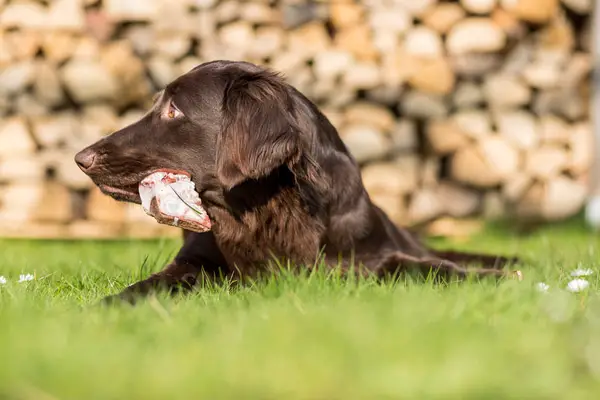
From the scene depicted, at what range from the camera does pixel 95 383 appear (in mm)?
1287

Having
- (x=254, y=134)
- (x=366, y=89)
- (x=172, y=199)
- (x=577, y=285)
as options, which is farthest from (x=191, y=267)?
(x=366, y=89)

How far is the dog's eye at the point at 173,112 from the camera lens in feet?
8.58

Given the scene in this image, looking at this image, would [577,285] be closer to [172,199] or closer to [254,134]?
[254,134]

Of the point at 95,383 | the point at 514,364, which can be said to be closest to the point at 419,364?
the point at 514,364

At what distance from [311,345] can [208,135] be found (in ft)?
4.16

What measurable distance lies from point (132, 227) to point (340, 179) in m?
2.83

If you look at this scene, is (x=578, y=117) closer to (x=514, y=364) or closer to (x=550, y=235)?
(x=550, y=235)

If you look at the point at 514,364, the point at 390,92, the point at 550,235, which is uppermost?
the point at 514,364

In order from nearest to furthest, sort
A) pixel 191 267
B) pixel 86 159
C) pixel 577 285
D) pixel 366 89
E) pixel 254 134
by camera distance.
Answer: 1. pixel 577 285
2. pixel 254 134
3. pixel 86 159
4. pixel 191 267
5. pixel 366 89

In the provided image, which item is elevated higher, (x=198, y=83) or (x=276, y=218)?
(x=198, y=83)

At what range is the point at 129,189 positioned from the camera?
2.61 metres

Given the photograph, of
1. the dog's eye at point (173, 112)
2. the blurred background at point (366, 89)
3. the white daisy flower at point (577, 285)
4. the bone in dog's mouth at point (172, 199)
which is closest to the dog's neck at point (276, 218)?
the bone in dog's mouth at point (172, 199)

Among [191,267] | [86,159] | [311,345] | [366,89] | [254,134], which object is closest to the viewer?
[311,345]

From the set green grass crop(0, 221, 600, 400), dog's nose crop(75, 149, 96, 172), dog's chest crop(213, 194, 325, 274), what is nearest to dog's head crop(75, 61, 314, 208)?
dog's nose crop(75, 149, 96, 172)
